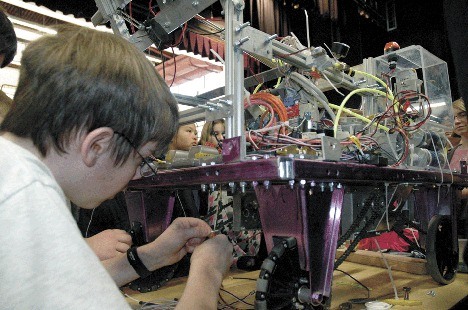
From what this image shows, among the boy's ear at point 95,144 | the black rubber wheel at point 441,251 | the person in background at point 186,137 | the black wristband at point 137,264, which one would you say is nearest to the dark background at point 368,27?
the person in background at point 186,137

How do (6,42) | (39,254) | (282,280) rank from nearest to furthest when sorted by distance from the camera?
(39,254) < (282,280) < (6,42)

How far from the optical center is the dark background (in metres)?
4.64

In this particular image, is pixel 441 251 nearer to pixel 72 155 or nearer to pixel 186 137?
pixel 72 155

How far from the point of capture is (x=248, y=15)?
4.31 meters

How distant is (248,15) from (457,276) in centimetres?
344

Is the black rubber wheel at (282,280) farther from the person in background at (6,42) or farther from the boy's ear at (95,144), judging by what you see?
the person in background at (6,42)

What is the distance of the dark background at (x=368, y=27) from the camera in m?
4.64

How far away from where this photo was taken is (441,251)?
1.55m

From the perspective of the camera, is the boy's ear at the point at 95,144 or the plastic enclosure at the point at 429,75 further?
the plastic enclosure at the point at 429,75

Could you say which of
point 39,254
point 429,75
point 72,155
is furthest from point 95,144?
point 429,75

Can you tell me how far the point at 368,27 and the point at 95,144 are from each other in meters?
5.50

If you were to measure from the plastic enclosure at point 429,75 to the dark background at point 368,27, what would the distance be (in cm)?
254

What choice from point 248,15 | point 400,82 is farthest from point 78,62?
point 248,15

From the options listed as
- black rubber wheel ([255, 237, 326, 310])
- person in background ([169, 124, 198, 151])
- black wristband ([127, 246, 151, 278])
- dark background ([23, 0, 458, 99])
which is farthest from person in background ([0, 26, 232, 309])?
dark background ([23, 0, 458, 99])
